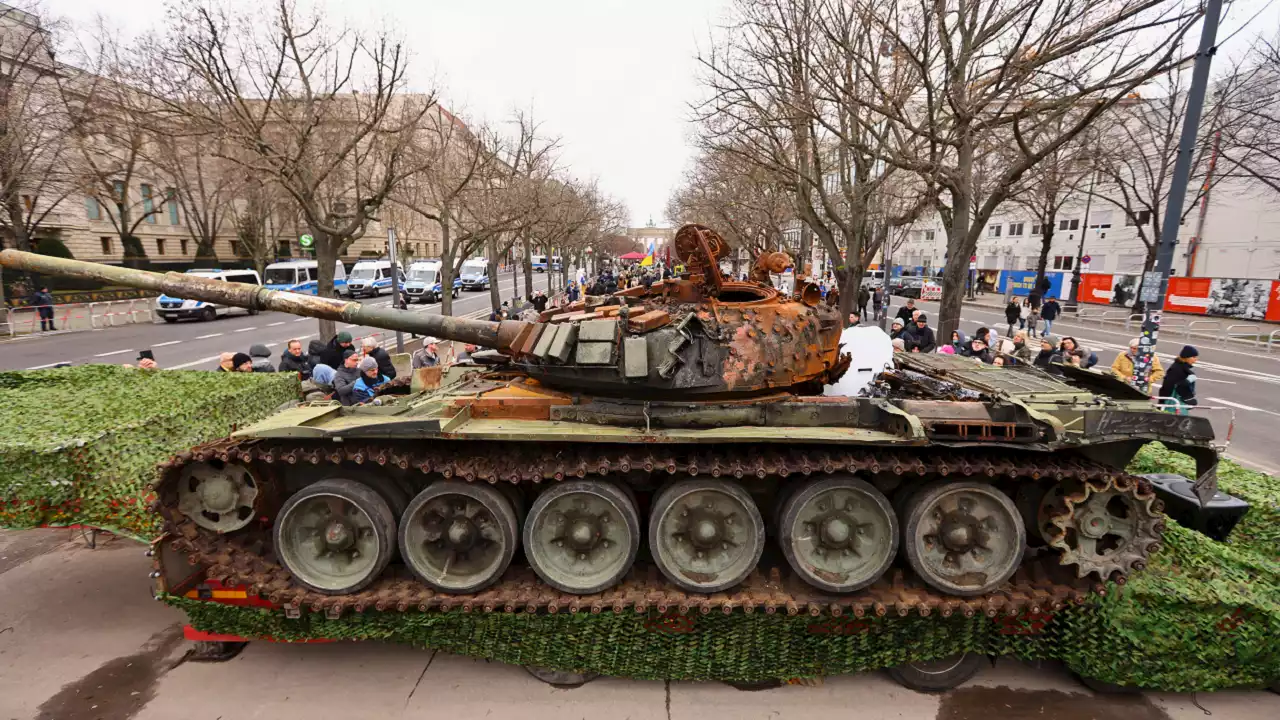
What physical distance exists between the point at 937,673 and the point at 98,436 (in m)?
7.95

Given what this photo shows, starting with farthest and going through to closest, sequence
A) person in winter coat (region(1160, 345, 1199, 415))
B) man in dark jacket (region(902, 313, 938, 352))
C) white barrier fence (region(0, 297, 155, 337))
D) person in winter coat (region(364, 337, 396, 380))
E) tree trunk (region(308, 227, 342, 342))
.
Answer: white barrier fence (region(0, 297, 155, 337)) → tree trunk (region(308, 227, 342, 342)) → man in dark jacket (region(902, 313, 938, 352)) → person in winter coat (region(364, 337, 396, 380)) → person in winter coat (region(1160, 345, 1199, 415))

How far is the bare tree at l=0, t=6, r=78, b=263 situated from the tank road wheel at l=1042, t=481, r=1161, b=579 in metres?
30.7

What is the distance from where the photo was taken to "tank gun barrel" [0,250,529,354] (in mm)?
5957

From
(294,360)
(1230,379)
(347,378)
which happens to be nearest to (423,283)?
(294,360)

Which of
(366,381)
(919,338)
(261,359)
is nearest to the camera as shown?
(366,381)

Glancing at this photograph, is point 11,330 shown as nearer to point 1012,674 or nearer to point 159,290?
point 159,290

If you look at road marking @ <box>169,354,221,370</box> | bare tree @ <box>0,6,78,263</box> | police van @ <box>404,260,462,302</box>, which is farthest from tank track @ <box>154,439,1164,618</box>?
police van @ <box>404,260,462,302</box>

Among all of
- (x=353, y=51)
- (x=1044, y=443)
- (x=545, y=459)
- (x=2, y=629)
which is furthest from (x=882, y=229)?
(x=2, y=629)

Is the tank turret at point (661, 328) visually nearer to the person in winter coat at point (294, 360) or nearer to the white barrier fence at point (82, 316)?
the person in winter coat at point (294, 360)

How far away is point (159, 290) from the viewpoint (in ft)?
19.7

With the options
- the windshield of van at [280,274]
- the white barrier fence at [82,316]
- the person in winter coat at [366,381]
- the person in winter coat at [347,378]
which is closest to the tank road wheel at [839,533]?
the person in winter coat at [366,381]

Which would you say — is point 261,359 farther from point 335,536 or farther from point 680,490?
point 680,490

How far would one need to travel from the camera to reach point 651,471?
16.5ft

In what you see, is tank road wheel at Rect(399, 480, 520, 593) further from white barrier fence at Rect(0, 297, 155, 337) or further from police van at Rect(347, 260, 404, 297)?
police van at Rect(347, 260, 404, 297)
